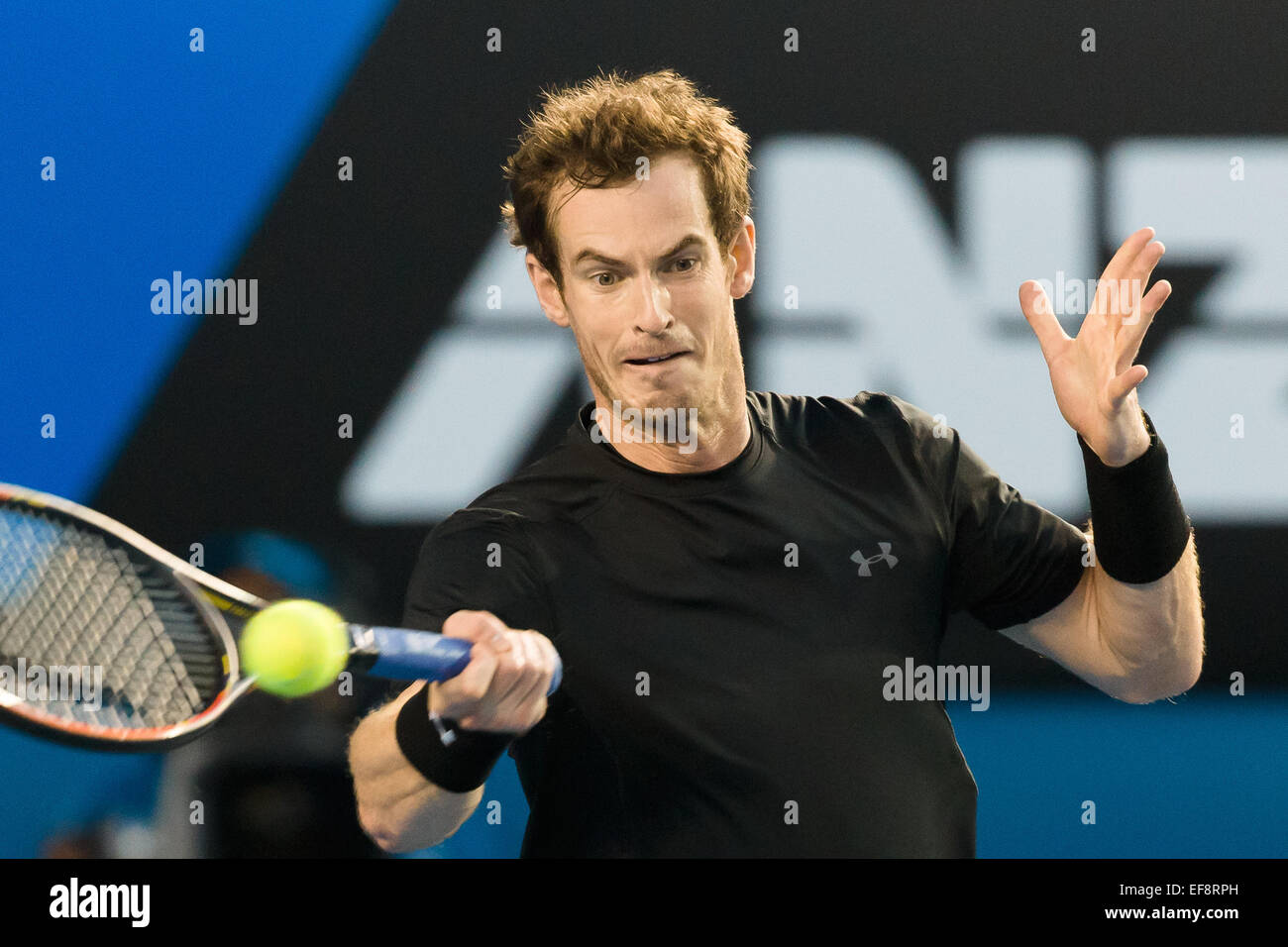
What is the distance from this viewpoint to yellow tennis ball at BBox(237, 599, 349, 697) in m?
1.36

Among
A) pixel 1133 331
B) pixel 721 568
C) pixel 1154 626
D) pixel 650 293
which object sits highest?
pixel 650 293

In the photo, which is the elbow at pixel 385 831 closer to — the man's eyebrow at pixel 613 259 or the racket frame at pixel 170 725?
the racket frame at pixel 170 725

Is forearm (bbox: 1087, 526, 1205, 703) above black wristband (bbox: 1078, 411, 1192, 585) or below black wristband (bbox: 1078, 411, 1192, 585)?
below

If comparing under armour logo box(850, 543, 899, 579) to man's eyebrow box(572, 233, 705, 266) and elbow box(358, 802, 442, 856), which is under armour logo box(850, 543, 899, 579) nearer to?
man's eyebrow box(572, 233, 705, 266)

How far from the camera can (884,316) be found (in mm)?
3033

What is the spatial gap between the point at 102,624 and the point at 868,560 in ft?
3.19

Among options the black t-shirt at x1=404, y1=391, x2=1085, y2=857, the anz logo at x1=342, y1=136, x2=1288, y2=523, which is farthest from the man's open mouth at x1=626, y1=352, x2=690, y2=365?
the anz logo at x1=342, y1=136, x2=1288, y2=523

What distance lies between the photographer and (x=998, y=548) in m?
1.93

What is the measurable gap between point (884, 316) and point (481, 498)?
4.67 feet

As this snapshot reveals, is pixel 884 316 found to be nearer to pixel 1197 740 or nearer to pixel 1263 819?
pixel 1197 740

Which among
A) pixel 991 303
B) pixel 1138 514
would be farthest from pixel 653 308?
pixel 991 303

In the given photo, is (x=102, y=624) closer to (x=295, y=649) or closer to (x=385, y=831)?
(x=295, y=649)

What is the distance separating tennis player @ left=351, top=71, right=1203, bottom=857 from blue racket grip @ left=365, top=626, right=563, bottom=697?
0.28 ft

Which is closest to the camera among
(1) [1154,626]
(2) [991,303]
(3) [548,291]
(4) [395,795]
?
(4) [395,795]
